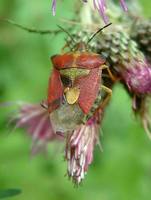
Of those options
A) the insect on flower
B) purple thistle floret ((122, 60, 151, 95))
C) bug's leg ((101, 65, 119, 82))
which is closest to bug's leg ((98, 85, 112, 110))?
the insect on flower

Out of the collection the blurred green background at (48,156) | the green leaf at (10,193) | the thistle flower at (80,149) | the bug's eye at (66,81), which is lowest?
the blurred green background at (48,156)

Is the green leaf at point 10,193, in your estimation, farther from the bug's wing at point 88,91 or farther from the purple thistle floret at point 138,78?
the purple thistle floret at point 138,78

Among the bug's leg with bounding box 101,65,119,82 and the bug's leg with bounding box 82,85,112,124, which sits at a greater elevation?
the bug's leg with bounding box 101,65,119,82

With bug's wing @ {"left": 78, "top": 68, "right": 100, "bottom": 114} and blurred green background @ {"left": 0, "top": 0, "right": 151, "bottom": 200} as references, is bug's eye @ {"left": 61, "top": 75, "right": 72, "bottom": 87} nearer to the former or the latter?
bug's wing @ {"left": 78, "top": 68, "right": 100, "bottom": 114}

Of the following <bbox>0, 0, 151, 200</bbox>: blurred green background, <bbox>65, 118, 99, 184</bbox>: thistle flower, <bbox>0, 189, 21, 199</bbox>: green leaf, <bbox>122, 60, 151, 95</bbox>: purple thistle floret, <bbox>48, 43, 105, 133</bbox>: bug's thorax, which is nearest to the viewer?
<bbox>48, 43, 105, 133</bbox>: bug's thorax

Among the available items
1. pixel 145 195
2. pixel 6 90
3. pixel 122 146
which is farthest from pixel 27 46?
pixel 145 195

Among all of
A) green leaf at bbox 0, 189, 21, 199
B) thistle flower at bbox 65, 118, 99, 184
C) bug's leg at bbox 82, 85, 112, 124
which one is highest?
bug's leg at bbox 82, 85, 112, 124

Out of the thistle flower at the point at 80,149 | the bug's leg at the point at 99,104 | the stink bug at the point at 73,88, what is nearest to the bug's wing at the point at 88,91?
the stink bug at the point at 73,88
